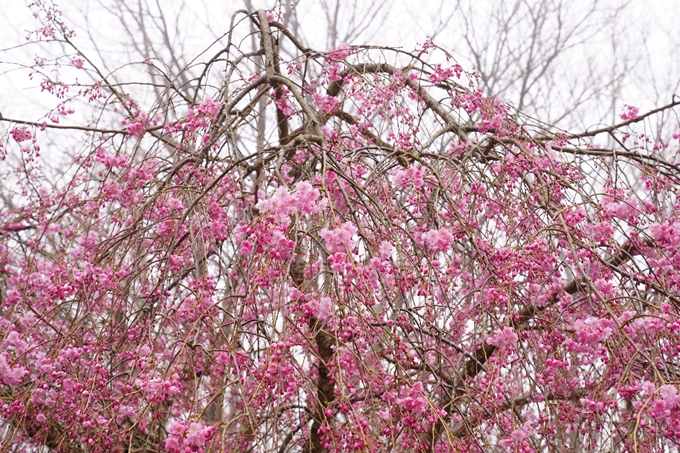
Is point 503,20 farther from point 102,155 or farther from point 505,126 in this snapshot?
point 102,155

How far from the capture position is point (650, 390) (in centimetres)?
204

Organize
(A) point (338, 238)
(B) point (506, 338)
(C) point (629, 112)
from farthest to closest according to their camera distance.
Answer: (C) point (629, 112) < (B) point (506, 338) < (A) point (338, 238)

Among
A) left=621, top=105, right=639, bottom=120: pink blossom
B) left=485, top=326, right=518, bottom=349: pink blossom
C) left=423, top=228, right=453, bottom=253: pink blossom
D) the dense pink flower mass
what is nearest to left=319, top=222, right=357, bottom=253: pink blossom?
the dense pink flower mass

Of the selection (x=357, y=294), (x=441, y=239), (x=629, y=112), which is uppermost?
(x=629, y=112)

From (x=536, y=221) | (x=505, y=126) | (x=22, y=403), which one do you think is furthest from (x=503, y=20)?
(x=22, y=403)

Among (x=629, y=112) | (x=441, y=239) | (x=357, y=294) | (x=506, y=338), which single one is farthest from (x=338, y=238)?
(x=629, y=112)

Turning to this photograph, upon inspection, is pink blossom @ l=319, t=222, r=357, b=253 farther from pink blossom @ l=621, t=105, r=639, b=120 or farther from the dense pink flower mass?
pink blossom @ l=621, t=105, r=639, b=120

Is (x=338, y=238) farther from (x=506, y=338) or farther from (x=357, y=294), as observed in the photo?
(x=506, y=338)

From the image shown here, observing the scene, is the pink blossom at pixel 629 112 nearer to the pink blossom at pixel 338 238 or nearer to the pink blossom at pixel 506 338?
the pink blossom at pixel 506 338

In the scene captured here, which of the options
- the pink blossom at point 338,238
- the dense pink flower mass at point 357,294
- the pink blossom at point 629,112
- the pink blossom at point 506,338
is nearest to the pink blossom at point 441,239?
the dense pink flower mass at point 357,294

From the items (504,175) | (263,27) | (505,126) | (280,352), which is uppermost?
(263,27)

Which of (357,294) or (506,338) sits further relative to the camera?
(506,338)

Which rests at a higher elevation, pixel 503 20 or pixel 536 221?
pixel 503 20

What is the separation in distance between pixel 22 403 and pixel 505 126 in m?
2.72
